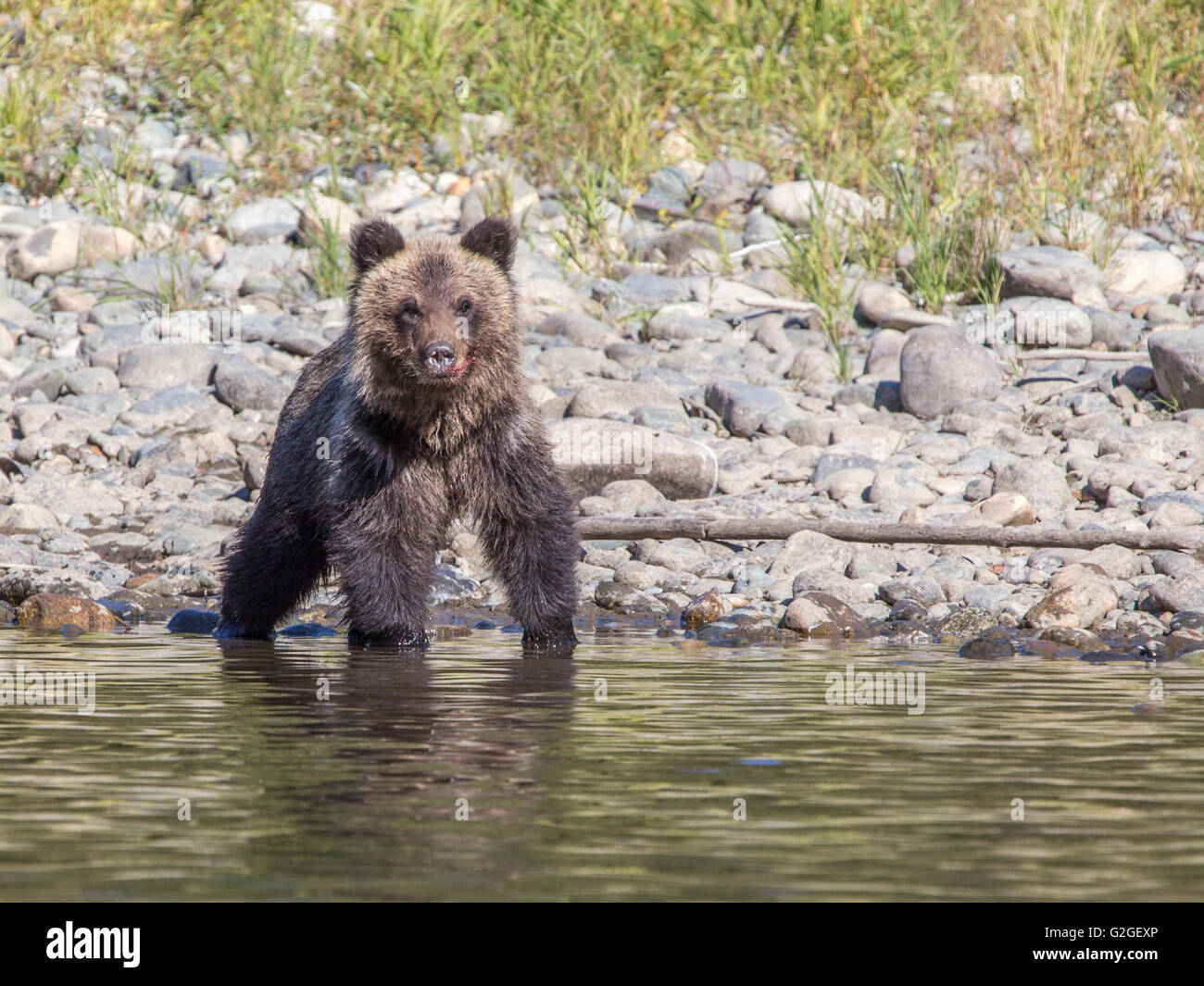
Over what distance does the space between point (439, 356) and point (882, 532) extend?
285 centimetres

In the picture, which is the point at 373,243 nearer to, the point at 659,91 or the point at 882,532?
the point at 882,532

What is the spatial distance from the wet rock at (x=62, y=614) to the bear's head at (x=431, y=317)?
1985mm

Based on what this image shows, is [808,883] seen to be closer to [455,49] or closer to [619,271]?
[619,271]

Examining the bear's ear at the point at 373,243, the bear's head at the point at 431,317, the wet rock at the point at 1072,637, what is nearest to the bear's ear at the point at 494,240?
the bear's head at the point at 431,317

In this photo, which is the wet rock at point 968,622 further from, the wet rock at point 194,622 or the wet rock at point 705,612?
the wet rock at point 194,622

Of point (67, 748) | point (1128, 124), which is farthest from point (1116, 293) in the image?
point (67, 748)

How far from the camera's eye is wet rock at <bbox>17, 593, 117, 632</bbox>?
798cm

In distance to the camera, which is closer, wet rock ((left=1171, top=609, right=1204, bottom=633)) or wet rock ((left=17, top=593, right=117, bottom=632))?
wet rock ((left=1171, top=609, right=1204, bottom=633))

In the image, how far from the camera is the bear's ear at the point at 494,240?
24.2 ft

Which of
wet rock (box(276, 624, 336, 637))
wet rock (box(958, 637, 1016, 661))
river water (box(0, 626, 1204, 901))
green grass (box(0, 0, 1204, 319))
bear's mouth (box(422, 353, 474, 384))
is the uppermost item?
green grass (box(0, 0, 1204, 319))

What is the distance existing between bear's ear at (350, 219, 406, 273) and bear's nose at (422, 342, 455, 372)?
76 cm

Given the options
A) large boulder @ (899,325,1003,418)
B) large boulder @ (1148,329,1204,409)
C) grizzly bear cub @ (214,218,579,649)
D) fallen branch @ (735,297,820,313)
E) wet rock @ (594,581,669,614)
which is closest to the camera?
grizzly bear cub @ (214,218,579,649)

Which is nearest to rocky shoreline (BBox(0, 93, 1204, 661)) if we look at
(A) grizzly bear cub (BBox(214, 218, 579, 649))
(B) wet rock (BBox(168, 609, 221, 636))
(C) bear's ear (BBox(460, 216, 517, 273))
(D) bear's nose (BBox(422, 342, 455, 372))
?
(B) wet rock (BBox(168, 609, 221, 636))

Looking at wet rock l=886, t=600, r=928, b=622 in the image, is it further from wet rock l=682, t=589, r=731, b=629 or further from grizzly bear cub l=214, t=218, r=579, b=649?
grizzly bear cub l=214, t=218, r=579, b=649
